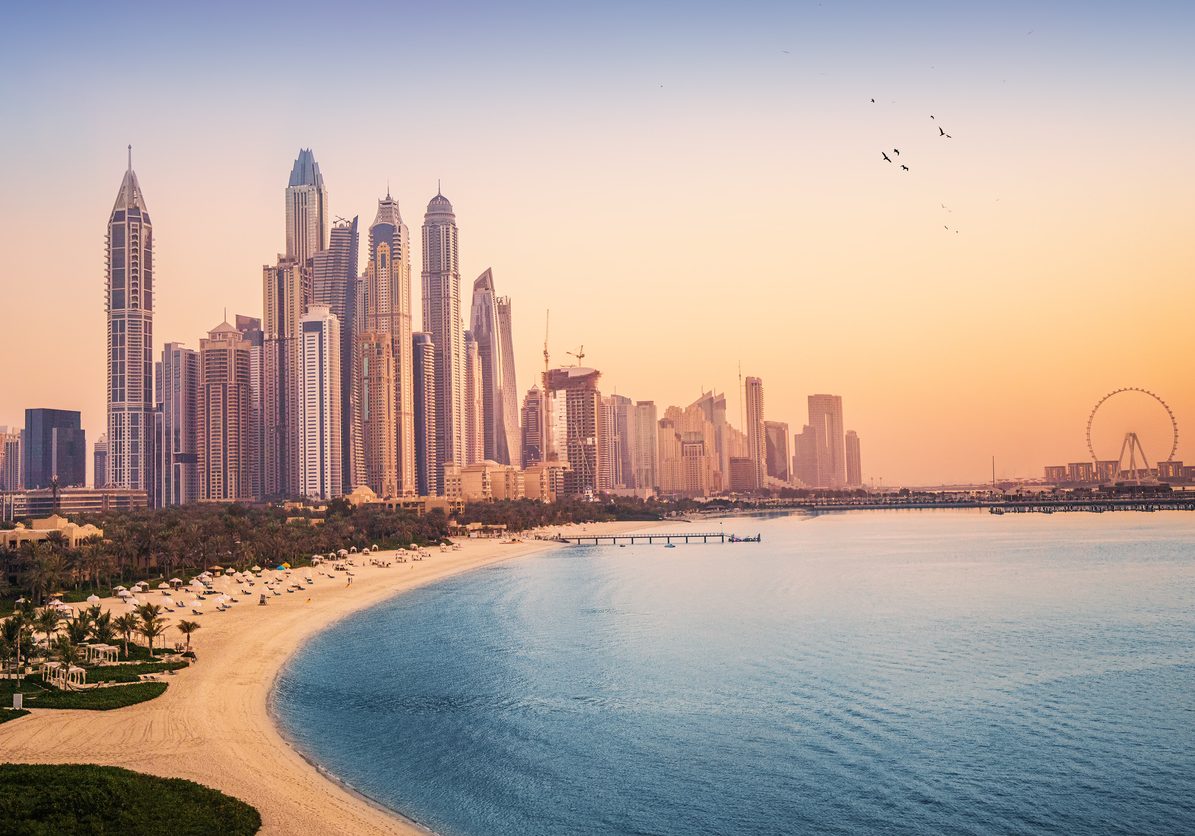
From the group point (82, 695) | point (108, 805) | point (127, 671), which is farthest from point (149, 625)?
point (108, 805)

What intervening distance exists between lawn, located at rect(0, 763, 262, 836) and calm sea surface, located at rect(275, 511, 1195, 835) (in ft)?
21.6

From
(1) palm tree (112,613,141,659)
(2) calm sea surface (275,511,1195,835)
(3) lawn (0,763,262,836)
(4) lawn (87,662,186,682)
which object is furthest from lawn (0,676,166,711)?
(3) lawn (0,763,262,836)

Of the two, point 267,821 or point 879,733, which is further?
point 879,733

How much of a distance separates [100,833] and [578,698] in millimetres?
27451

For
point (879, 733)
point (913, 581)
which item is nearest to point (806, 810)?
point (879, 733)

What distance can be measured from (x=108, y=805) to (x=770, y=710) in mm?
30547

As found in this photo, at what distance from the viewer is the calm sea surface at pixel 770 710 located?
33.9 metres

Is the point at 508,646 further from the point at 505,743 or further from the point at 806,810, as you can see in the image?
the point at 806,810

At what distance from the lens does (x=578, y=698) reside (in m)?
51.1

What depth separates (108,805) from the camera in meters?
29.3

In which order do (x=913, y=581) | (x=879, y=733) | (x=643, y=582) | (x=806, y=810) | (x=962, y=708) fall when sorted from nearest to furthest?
(x=806, y=810) → (x=879, y=733) → (x=962, y=708) → (x=913, y=581) → (x=643, y=582)

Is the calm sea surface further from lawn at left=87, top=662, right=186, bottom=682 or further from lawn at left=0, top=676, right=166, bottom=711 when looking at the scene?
lawn at left=87, top=662, right=186, bottom=682

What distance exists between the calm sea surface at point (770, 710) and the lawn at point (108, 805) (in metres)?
6.58

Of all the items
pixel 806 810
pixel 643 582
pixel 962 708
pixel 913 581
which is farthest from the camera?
pixel 643 582
